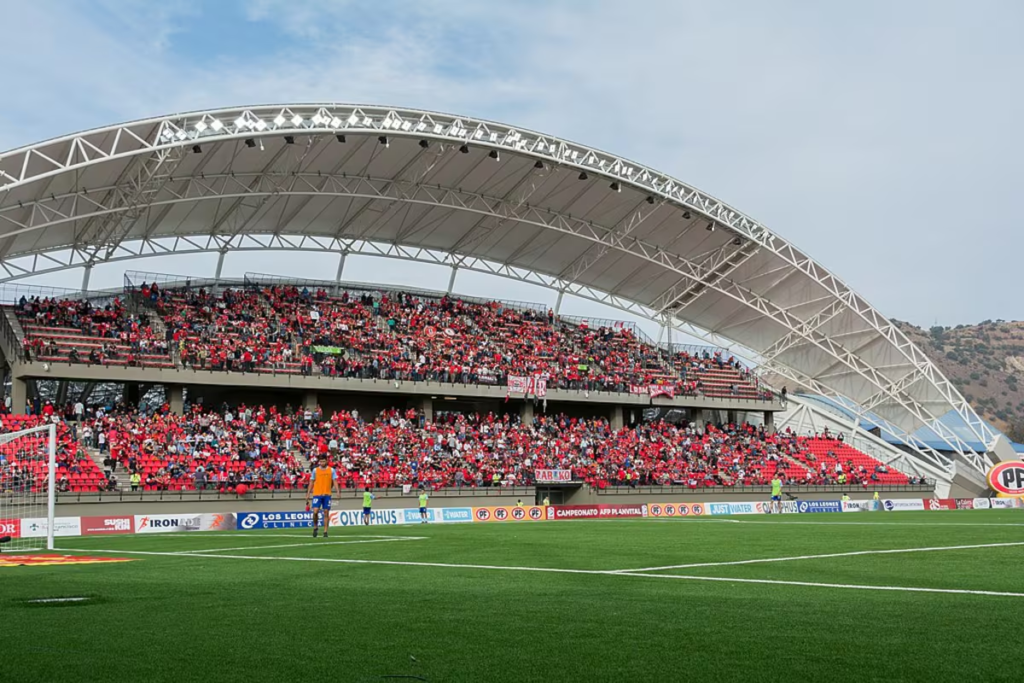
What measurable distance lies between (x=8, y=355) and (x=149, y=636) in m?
36.9

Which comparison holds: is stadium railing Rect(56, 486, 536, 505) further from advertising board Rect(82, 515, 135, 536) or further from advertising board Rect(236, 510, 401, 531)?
advertising board Rect(82, 515, 135, 536)

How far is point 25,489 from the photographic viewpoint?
89.8 ft

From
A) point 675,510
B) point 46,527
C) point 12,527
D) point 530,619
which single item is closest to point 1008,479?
point 675,510

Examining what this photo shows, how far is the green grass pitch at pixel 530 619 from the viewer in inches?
221

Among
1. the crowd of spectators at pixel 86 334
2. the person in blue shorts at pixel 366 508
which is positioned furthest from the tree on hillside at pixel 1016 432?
the crowd of spectators at pixel 86 334

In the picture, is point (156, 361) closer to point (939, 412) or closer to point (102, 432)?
point (102, 432)

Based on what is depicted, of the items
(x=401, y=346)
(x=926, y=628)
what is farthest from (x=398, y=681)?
(x=401, y=346)

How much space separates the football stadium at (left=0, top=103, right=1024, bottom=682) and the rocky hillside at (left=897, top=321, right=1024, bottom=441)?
95.2 m

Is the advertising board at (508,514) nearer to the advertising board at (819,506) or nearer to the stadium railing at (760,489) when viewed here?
the stadium railing at (760,489)

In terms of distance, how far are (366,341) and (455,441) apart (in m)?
7.62

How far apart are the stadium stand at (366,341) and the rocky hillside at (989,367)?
106m

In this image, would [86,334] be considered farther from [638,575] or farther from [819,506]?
[638,575]

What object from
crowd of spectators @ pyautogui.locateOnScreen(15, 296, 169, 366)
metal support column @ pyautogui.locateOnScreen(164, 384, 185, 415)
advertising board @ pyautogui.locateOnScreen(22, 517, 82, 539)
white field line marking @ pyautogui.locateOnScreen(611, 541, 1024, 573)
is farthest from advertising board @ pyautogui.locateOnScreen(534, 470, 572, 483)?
white field line marking @ pyautogui.locateOnScreen(611, 541, 1024, 573)

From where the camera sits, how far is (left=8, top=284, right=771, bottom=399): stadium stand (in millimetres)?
41656
